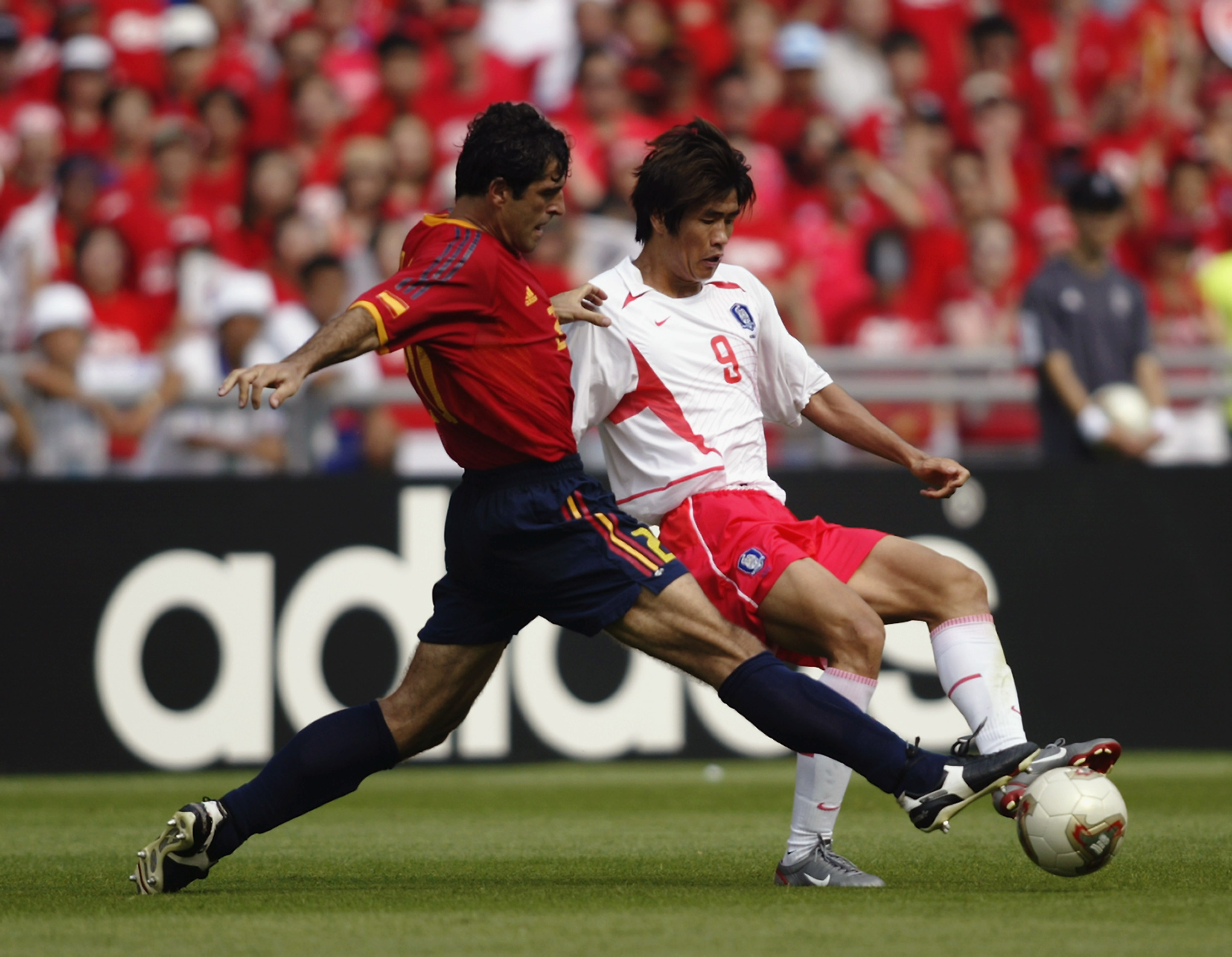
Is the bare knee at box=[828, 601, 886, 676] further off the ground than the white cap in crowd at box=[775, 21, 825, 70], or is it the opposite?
the white cap in crowd at box=[775, 21, 825, 70]

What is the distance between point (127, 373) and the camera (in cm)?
1038

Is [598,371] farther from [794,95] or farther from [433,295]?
[794,95]

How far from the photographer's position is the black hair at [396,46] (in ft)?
41.5

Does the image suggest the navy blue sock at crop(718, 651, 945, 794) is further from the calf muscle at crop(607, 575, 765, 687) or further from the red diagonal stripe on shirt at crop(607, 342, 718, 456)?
the red diagonal stripe on shirt at crop(607, 342, 718, 456)

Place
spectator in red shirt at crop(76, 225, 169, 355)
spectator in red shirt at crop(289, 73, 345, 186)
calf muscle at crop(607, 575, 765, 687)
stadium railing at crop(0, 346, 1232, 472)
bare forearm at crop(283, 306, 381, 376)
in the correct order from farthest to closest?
spectator in red shirt at crop(289, 73, 345, 186) → spectator in red shirt at crop(76, 225, 169, 355) → stadium railing at crop(0, 346, 1232, 472) → calf muscle at crop(607, 575, 765, 687) → bare forearm at crop(283, 306, 381, 376)

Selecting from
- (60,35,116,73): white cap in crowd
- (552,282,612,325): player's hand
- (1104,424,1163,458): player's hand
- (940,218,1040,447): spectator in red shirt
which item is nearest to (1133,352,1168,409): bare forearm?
(1104,424,1163,458): player's hand

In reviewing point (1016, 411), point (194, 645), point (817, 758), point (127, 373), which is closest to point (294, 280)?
point (127, 373)

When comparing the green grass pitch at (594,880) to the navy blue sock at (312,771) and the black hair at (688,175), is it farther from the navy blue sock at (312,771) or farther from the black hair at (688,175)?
the black hair at (688,175)

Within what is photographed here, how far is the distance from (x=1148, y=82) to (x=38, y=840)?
11517 millimetres

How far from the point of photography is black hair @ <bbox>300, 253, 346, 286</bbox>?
1045 centimetres

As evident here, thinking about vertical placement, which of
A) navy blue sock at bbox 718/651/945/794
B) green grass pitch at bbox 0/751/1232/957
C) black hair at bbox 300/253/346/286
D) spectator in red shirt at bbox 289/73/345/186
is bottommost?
green grass pitch at bbox 0/751/1232/957

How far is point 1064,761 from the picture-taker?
4914 mm

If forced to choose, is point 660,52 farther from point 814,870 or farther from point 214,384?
point 814,870

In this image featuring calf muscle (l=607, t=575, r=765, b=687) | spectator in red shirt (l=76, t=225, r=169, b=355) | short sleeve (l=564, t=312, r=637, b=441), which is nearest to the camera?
calf muscle (l=607, t=575, r=765, b=687)
